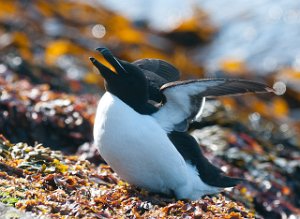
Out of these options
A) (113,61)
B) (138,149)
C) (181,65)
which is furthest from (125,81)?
(181,65)

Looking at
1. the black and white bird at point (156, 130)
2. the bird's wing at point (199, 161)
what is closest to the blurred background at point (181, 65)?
the bird's wing at point (199, 161)

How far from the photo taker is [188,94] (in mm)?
5977

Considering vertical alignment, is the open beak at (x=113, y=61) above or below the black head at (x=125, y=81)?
above

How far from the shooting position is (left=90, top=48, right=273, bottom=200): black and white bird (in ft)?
19.4

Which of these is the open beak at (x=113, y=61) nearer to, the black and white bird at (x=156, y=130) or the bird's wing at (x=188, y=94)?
the black and white bird at (x=156, y=130)

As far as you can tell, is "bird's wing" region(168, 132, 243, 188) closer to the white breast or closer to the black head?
the white breast

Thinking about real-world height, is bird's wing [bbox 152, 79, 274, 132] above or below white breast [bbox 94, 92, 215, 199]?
above

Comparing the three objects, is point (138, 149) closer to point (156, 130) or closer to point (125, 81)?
point (156, 130)

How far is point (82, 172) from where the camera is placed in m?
6.48

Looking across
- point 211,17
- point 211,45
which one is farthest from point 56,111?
point 211,17

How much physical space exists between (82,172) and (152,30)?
11.9 metres

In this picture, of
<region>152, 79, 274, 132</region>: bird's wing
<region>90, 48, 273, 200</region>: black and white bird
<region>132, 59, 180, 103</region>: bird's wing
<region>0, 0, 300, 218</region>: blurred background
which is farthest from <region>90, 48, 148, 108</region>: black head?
<region>0, 0, 300, 218</region>: blurred background

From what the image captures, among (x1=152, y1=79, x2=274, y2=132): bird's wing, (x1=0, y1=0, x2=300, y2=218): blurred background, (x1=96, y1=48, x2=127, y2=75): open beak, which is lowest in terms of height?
(x1=0, y1=0, x2=300, y2=218): blurred background

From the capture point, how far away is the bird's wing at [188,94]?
5.85 metres
